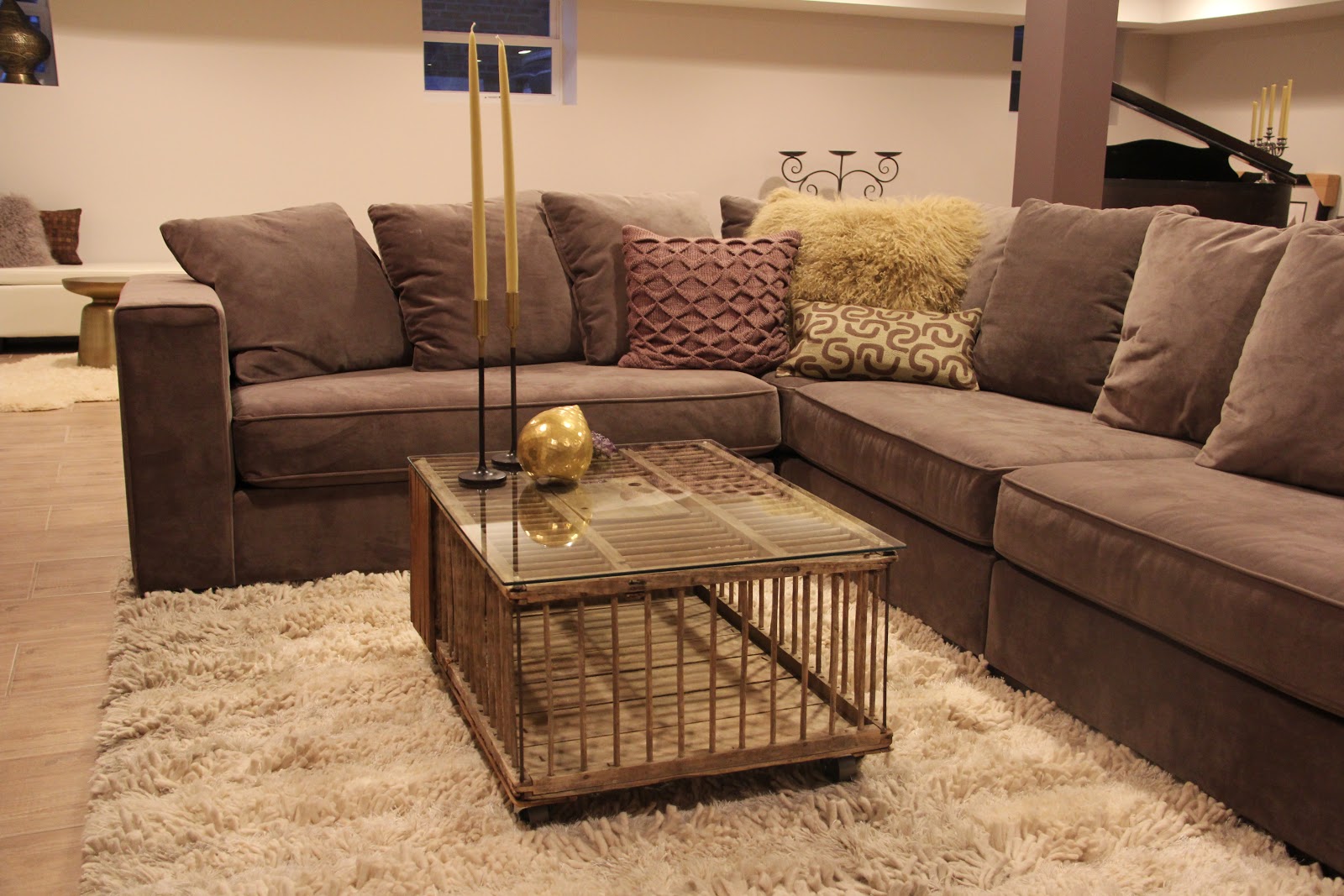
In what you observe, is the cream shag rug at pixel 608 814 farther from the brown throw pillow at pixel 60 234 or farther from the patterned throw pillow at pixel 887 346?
the brown throw pillow at pixel 60 234

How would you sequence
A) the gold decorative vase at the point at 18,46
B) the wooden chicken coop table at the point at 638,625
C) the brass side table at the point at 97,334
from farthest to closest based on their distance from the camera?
the gold decorative vase at the point at 18,46 < the brass side table at the point at 97,334 < the wooden chicken coop table at the point at 638,625

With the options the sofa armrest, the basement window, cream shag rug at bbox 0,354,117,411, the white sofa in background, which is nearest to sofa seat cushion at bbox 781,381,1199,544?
the sofa armrest

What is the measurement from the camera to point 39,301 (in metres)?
5.93

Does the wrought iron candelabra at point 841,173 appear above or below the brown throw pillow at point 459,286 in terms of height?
above

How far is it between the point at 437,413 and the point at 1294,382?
5.82 ft

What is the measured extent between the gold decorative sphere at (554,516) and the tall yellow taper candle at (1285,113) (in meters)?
5.64

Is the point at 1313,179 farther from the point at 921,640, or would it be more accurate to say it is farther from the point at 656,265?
the point at 921,640

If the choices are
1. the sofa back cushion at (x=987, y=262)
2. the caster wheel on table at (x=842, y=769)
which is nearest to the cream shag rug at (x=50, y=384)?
the sofa back cushion at (x=987, y=262)

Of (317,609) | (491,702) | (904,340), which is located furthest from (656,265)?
(491,702)

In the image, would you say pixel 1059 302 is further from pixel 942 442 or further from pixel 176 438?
pixel 176 438

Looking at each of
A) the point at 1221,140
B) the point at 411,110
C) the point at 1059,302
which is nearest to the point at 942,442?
the point at 1059,302

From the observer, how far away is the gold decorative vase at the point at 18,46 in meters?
6.35

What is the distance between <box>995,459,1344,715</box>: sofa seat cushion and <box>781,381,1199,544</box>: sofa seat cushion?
8 cm

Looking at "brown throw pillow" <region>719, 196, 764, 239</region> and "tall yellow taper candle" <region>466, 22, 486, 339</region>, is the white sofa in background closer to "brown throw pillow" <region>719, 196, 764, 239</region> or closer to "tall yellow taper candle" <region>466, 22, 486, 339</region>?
"brown throw pillow" <region>719, 196, 764, 239</region>
